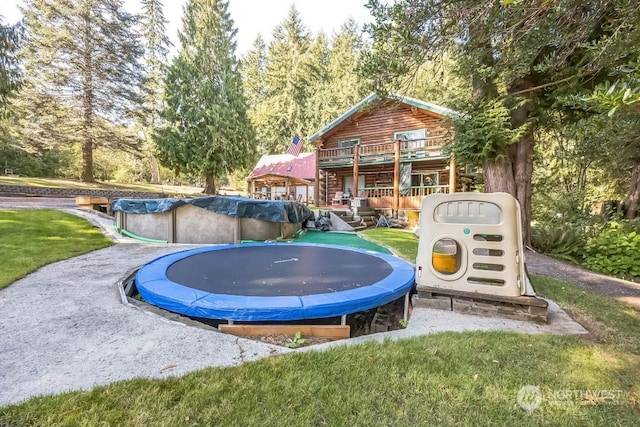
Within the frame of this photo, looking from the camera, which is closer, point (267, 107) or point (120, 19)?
point (120, 19)

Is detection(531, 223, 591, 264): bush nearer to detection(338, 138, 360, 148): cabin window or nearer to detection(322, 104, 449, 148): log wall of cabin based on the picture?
detection(322, 104, 449, 148): log wall of cabin

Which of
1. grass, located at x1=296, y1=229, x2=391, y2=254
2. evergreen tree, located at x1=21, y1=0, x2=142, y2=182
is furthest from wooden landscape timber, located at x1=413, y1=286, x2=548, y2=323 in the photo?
evergreen tree, located at x1=21, y1=0, x2=142, y2=182

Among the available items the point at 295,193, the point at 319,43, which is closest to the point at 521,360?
the point at 295,193

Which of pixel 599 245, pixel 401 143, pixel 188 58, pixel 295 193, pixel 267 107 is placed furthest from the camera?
pixel 267 107

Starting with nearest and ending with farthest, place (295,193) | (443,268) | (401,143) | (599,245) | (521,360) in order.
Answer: (521,360) → (443,268) → (599,245) → (401,143) → (295,193)

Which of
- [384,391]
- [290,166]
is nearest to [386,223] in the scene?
[384,391]

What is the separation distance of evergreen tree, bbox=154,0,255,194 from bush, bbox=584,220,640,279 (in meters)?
15.8

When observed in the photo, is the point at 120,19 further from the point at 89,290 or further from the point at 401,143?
the point at 89,290

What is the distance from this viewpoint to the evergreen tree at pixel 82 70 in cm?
1546

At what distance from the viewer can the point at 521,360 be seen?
74.8 inches

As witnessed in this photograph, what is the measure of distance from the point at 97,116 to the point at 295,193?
41.3ft

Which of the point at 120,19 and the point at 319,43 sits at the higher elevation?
the point at 319,43

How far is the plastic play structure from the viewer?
2617mm

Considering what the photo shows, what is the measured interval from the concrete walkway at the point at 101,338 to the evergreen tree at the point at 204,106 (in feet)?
46.4
